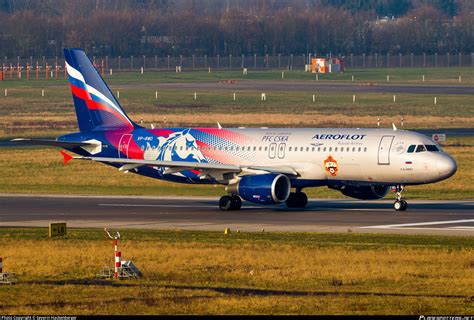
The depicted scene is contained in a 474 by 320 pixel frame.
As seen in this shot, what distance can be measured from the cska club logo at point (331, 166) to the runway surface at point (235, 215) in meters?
1.99

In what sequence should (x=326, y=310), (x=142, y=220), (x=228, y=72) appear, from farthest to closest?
(x=228, y=72), (x=142, y=220), (x=326, y=310)

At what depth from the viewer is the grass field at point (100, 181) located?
6931cm

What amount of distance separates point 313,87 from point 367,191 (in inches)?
3947

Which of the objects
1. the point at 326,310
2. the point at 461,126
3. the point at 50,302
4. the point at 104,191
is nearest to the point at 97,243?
the point at 50,302

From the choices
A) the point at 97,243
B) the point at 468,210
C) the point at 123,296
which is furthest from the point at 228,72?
the point at 123,296

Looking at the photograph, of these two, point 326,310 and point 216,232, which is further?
point 216,232

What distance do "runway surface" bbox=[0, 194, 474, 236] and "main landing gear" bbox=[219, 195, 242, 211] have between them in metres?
0.43

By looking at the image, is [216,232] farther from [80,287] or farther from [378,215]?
[80,287]

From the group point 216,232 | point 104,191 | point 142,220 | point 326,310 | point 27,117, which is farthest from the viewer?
point 27,117

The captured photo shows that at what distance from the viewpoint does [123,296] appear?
3262cm

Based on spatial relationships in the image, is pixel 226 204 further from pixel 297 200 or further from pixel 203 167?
pixel 297 200

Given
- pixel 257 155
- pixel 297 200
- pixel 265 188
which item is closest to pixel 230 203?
pixel 257 155

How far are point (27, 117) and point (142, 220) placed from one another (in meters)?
65.6

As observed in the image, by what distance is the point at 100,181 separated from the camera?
75625 millimetres
